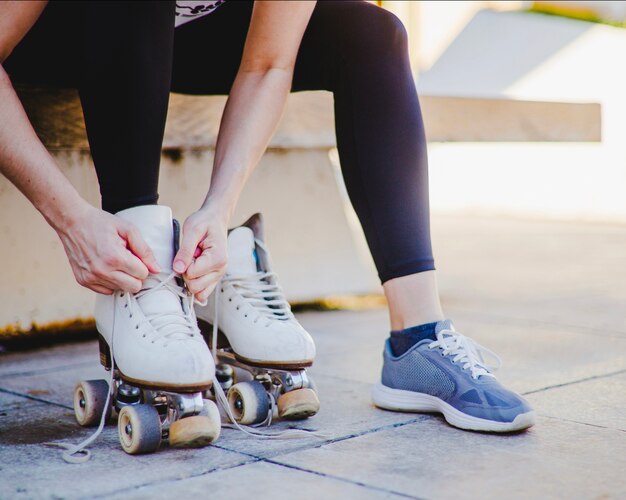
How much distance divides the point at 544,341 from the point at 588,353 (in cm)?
16

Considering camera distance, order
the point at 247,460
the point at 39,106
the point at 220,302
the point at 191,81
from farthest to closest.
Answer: the point at 39,106 → the point at 191,81 → the point at 220,302 → the point at 247,460

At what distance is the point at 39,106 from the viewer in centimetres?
188

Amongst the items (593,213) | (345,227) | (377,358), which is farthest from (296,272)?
(593,213)

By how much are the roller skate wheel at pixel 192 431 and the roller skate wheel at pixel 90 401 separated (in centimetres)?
17

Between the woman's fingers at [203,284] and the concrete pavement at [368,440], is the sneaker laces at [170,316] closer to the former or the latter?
the woman's fingers at [203,284]

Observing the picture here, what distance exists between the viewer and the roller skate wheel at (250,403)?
131 cm

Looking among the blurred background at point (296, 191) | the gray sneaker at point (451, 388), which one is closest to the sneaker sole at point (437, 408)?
the gray sneaker at point (451, 388)

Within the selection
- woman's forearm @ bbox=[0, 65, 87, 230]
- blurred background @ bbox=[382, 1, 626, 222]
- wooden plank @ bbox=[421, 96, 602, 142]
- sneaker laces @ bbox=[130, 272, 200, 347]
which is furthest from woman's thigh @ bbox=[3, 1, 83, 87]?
blurred background @ bbox=[382, 1, 626, 222]

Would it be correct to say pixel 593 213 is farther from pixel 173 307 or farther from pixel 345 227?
pixel 173 307

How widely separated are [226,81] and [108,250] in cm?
57

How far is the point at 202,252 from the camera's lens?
125 cm

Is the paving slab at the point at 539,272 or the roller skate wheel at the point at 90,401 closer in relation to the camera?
the roller skate wheel at the point at 90,401

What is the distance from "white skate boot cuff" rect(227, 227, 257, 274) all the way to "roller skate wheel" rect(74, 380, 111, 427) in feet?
0.88

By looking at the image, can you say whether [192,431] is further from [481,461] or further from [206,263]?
[481,461]
